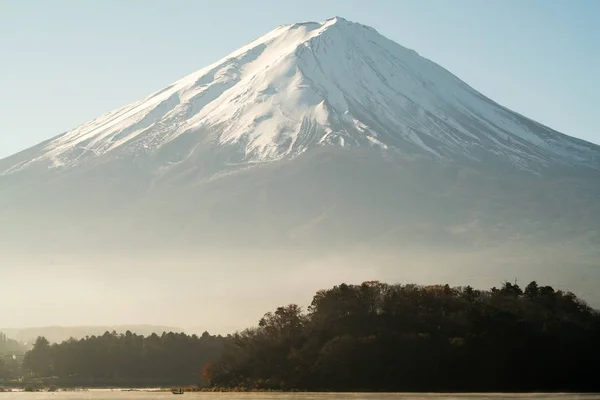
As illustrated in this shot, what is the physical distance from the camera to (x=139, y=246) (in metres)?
141

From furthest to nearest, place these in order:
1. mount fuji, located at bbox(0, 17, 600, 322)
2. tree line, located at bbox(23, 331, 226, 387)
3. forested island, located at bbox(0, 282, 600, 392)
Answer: mount fuji, located at bbox(0, 17, 600, 322) < tree line, located at bbox(23, 331, 226, 387) < forested island, located at bbox(0, 282, 600, 392)

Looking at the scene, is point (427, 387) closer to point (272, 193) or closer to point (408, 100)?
point (272, 193)

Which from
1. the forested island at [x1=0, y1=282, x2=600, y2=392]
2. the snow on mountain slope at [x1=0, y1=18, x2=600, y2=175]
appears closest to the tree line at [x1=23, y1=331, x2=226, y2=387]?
the forested island at [x1=0, y1=282, x2=600, y2=392]

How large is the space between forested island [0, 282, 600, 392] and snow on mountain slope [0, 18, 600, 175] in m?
75.8

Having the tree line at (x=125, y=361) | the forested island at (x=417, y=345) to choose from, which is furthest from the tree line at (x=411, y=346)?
the tree line at (x=125, y=361)

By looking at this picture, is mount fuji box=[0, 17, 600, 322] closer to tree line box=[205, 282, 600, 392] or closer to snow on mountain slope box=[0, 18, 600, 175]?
snow on mountain slope box=[0, 18, 600, 175]

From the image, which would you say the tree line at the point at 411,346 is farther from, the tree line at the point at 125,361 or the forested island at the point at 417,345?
the tree line at the point at 125,361

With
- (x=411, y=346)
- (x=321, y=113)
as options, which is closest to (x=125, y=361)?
(x=411, y=346)

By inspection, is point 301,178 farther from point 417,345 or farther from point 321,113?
point 417,345

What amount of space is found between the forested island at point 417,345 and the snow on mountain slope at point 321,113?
75833mm

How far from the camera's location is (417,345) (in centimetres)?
6625

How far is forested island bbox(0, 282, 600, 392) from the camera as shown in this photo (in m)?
65.2

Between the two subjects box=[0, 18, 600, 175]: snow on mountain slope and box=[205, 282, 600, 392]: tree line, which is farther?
box=[0, 18, 600, 175]: snow on mountain slope

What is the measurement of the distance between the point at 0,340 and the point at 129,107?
146 feet
